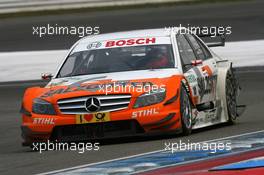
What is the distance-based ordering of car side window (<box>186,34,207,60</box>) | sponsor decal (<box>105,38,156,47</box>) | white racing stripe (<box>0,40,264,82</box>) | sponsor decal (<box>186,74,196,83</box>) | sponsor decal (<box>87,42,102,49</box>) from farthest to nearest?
white racing stripe (<box>0,40,264,82</box>), car side window (<box>186,34,207,60</box>), sponsor decal (<box>87,42,102,49</box>), sponsor decal (<box>105,38,156,47</box>), sponsor decal (<box>186,74,196,83</box>)

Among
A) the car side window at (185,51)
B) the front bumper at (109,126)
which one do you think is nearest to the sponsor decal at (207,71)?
the car side window at (185,51)

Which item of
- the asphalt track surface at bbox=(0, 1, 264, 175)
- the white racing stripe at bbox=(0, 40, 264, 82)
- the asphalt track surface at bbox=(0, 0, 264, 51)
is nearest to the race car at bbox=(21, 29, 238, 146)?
the asphalt track surface at bbox=(0, 1, 264, 175)

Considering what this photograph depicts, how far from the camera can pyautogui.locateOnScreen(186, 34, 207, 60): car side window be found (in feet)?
39.1

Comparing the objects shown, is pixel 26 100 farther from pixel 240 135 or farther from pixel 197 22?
pixel 197 22

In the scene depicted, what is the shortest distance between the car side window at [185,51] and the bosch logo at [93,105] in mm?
1454

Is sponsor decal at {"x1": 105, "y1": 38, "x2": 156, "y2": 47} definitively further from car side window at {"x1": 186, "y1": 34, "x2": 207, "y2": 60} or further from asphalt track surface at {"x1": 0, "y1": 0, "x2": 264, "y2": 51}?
asphalt track surface at {"x1": 0, "y1": 0, "x2": 264, "y2": 51}

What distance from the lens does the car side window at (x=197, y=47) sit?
11.9 m

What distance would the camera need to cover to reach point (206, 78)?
1155 centimetres

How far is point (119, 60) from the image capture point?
11.1 meters

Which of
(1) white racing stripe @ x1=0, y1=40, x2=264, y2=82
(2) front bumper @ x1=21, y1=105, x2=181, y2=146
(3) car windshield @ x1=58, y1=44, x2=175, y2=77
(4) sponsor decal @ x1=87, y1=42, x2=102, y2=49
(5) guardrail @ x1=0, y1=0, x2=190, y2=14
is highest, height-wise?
(5) guardrail @ x1=0, y1=0, x2=190, y2=14

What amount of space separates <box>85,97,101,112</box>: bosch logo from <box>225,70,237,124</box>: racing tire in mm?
2437

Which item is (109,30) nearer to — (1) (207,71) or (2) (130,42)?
(1) (207,71)

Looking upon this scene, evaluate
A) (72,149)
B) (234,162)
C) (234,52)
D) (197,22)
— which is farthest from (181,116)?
(197,22)

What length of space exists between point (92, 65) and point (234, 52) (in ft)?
25.0
